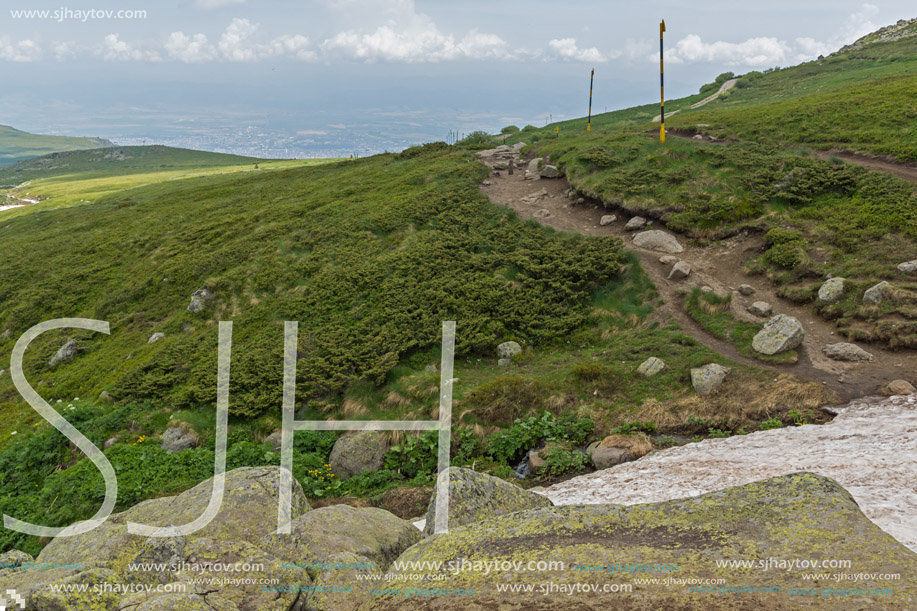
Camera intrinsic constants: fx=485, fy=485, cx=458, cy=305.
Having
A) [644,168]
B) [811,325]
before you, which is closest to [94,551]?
[811,325]

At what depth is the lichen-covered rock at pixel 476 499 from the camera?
26.1 ft

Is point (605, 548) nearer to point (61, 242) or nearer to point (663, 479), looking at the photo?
point (663, 479)

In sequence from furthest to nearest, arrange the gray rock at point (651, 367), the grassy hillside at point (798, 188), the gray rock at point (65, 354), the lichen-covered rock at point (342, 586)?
1. the gray rock at point (65, 354)
2. the grassy hillside at point (798, 188)
3. the gray rock at point (651, 367)
4. the lichen-covered rock at point (342, 586)

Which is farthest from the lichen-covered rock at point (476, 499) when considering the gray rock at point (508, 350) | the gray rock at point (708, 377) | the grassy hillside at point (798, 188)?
the grassy hillside at point (798, 188)

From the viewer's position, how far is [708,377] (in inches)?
627

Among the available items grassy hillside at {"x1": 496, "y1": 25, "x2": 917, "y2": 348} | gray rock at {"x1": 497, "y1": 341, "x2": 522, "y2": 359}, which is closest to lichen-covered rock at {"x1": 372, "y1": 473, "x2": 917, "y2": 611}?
gray rock at {"x1": 497, "y1": 341, "x2": 522, "y2": 359}

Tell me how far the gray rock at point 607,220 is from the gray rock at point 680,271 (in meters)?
6.25

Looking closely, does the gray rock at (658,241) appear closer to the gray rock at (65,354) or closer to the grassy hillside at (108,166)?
the gray rock at (65,354)

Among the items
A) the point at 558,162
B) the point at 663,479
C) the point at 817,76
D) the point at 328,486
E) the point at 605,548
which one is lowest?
the point at 328,486

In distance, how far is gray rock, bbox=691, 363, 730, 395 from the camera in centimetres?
1574

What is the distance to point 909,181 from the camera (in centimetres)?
2245

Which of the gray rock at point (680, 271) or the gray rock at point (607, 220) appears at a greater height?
the gray rock at point (607, 220)

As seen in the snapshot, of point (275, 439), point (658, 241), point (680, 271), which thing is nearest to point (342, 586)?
point (275, 439)

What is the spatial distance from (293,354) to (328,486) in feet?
25.2
